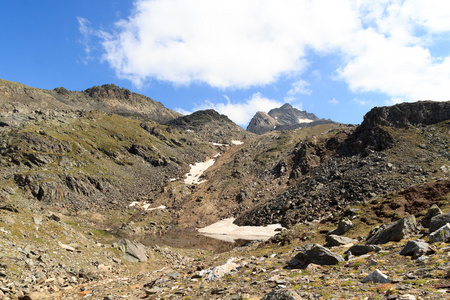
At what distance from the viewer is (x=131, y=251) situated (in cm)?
3459

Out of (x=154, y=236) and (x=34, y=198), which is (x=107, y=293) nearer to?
(x=154, y=236)

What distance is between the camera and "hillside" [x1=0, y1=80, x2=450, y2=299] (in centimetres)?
1538

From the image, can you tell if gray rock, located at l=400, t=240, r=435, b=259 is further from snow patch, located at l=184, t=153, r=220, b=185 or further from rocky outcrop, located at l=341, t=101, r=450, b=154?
snow patch, located at l=184, t=153, r=220, b=185

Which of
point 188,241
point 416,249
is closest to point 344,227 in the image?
point 416,249

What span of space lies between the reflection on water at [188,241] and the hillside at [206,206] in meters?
0.93

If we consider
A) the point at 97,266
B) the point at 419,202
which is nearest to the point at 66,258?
the point at 97,266

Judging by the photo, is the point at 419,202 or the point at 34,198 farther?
the point at 34,198

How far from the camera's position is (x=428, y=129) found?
66.9 meters

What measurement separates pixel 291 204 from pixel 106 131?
12984 centimetres

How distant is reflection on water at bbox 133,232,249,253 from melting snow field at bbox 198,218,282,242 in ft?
11.9

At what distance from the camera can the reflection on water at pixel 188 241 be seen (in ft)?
188

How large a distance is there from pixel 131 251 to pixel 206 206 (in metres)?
59.3

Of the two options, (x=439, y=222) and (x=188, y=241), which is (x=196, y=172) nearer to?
(x=188, y=241)

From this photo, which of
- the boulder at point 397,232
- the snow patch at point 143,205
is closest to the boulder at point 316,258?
the boulder at point 397,232
